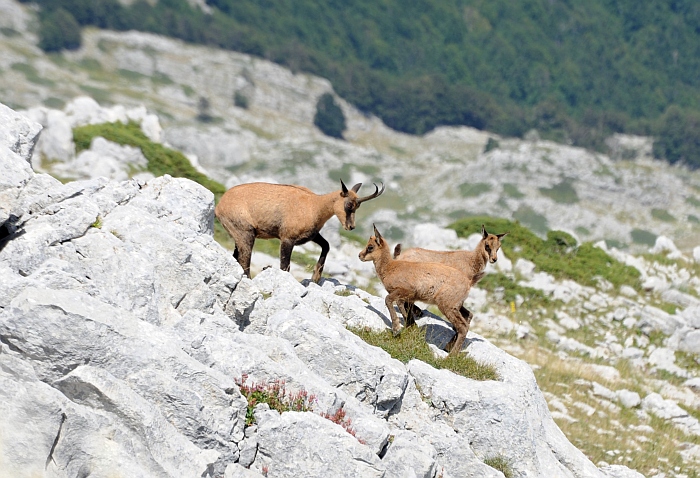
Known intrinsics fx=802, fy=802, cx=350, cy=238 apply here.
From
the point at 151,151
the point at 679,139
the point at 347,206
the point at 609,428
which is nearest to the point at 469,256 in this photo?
the point at 347,206

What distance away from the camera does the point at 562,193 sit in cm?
11138

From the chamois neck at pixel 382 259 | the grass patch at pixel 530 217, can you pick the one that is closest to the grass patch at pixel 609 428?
the chamois neck at pixel 382 259

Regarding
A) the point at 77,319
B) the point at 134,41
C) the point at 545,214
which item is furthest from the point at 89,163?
the point at 134,41

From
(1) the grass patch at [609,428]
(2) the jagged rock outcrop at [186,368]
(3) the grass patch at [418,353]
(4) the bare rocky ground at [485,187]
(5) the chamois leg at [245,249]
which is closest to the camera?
(2) the jagged rock outcrop at [186,368]

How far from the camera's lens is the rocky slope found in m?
108

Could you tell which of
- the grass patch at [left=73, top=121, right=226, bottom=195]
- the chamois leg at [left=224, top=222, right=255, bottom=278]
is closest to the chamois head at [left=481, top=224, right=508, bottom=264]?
the chamois leg at [left=224, top=222, right=255, bottom=278]

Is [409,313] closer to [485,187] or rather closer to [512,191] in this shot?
[512,191]

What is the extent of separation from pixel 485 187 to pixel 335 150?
32.9m

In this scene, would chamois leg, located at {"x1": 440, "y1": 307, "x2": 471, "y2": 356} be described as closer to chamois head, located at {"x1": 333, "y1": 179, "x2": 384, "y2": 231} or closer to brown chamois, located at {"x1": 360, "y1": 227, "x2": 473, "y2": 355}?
brown chamois, located at {"x1": 360, "y1": 227, "x2": 473, "y2": 355}

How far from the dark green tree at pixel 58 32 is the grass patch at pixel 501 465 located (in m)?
165

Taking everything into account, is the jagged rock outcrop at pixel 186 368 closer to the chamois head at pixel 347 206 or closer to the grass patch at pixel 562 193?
the chamois head at pixel 347 206

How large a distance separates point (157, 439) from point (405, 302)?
659 centimetres

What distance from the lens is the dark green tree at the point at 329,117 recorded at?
183 m

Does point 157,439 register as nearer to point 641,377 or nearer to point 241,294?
point 241,294
